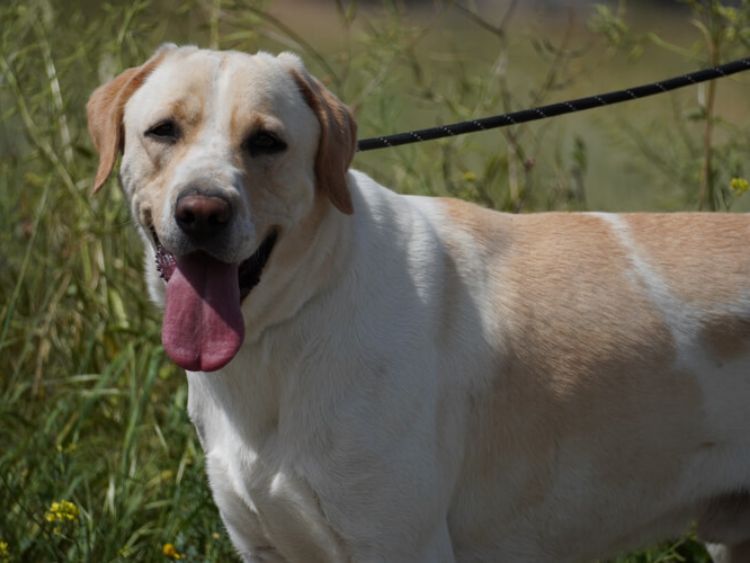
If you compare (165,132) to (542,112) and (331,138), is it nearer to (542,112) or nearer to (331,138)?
(331,138)

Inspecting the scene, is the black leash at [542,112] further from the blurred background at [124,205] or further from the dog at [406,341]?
the blurred background at [124,205]

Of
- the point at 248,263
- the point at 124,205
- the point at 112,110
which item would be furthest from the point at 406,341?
the point at 124,205

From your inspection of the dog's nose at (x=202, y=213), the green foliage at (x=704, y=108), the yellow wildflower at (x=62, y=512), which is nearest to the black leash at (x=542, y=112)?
the green foliage at (x=704, y=108)

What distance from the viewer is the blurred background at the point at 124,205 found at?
12.9 ft

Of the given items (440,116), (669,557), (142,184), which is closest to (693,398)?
(669,557)

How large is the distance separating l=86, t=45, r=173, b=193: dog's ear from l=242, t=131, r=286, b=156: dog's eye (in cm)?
35

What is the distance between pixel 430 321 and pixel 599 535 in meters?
0.78

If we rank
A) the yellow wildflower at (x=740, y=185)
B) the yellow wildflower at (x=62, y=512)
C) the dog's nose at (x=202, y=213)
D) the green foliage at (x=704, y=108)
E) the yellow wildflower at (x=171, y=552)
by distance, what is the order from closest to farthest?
the dog's nose at (x=202, y=213), the yellow wildflower at (x=62, y=512), the yellow wildflower at (x=171, y=552), the yellow wildflower at (x=740, y=185), the green foliage at (x=704, y=108)

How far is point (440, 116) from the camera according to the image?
532 centimetres

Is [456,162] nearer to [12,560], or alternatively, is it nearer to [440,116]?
[440,116]

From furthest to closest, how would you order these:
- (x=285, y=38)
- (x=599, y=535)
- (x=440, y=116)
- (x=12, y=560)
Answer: (x=440, y=116), (x=285, y=38), (x=12, y=560), (x=599, y=535)

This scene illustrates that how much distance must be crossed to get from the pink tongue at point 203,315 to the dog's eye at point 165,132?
0.27 metres

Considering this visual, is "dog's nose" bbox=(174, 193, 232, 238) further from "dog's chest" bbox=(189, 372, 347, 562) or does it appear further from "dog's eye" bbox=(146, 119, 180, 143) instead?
"dog's chest" bbox=(189, 372, 347, 562)

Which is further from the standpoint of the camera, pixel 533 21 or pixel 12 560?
pixel 533 21
